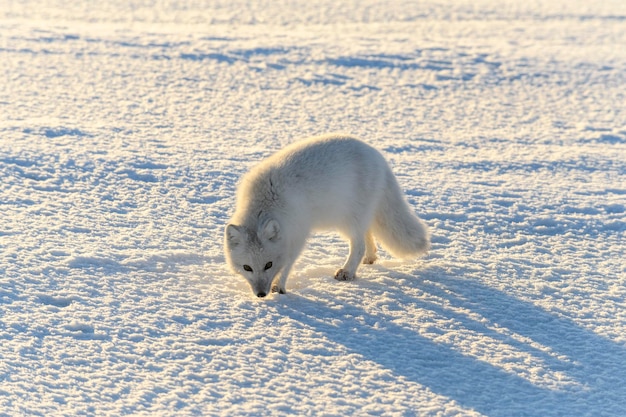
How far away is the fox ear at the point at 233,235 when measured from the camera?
150 inches

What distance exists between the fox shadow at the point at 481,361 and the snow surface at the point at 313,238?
0.01 meters

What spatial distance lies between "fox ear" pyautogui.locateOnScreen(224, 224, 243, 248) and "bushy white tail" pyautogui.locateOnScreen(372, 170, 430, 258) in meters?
0.91

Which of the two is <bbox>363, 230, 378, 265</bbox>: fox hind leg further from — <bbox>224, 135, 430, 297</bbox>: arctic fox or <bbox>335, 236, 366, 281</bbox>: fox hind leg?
<bbox>335, 236, 366, 281</bbox>: fox hind leg

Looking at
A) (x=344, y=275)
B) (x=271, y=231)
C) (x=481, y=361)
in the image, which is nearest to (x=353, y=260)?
(x=344, y=275)

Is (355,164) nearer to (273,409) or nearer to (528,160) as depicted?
(273,409)

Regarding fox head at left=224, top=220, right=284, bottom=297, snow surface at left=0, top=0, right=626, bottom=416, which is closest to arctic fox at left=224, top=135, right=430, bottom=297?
fox head at left=224, top=220, right=284, bottom=297

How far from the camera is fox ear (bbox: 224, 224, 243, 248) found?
3821mm

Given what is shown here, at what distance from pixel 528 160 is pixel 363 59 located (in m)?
3.34

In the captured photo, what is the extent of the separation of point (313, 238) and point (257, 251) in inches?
43.9

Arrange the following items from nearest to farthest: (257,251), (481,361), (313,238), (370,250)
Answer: (481,361) → (257,251) → (370,250) → (313,238)

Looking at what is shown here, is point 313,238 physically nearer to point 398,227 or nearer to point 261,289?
point 398,227

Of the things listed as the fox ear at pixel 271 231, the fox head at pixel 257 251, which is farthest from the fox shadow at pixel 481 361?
the fox ear at pixel 271 231

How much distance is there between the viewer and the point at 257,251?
152 inches


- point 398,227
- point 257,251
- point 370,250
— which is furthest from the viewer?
point 370,250
